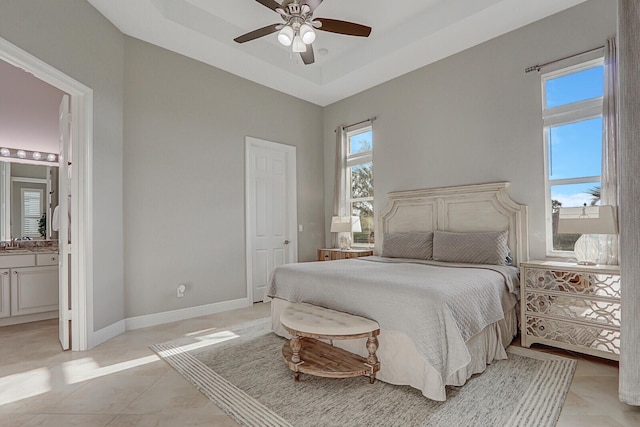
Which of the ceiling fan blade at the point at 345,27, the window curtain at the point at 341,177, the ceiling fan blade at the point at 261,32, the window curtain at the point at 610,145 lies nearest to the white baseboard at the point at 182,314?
the window curtain at the point at 341,177

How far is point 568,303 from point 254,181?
3.95 meters

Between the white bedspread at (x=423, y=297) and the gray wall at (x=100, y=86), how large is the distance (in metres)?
1.74

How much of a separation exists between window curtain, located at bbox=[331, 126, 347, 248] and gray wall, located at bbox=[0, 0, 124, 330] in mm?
3122

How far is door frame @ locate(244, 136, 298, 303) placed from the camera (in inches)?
181

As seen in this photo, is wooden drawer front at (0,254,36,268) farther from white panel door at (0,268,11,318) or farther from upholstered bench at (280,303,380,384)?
upholstered bench at (280,303,380,384)

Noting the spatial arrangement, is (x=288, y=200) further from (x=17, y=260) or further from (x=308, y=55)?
(x=17, y=260)

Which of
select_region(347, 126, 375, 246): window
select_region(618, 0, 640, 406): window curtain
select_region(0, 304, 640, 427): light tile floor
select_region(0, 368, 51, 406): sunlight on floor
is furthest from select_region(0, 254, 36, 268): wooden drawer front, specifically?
select_region(618, 0, 640, 406): window curtain

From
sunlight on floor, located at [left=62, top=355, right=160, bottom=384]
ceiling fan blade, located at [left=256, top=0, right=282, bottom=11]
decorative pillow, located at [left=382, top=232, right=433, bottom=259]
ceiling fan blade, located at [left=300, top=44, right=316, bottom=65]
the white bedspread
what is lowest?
sunlight on floor, located at [left=62, top=355, right=160, bottom=384]

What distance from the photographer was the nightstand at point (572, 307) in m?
2.46

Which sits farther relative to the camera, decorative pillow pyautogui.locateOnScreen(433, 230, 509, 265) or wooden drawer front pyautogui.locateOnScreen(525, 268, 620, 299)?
decorative pillow pyautogui.locateOnScreen(433, 230, 509, 265)

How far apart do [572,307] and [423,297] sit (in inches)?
64.7

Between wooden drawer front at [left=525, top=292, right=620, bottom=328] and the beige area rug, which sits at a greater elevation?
wooden drawer front at [left=525, top=292, right=620, bottom=328]

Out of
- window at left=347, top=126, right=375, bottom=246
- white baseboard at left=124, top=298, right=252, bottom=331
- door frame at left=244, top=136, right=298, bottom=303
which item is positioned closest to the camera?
white baseboard at left=124, top=298, right=252, bottom=331

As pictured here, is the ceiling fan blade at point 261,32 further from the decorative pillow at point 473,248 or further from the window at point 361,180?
the decorative pillow at point 473,248
